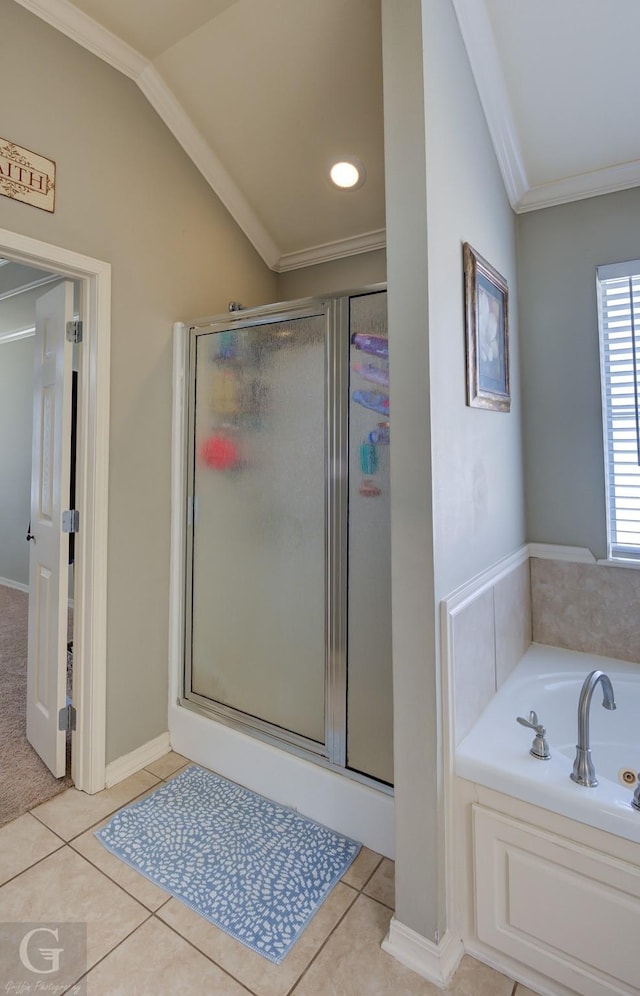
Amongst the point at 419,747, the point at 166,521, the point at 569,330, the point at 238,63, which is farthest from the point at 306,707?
the point at 238,63

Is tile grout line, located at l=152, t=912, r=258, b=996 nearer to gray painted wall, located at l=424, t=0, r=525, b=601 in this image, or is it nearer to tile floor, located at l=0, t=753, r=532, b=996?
tile floor, located at l=0, t=753, r=532, b=996

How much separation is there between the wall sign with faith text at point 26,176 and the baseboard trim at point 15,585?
155 inches

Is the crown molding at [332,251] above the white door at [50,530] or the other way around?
above

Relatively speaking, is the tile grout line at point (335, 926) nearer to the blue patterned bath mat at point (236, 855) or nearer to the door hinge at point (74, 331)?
the blue patterned bath mat at point (236, 855)

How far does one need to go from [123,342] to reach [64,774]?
1865mm

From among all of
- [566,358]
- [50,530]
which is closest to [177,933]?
[50,530]

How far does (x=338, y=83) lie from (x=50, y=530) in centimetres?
224

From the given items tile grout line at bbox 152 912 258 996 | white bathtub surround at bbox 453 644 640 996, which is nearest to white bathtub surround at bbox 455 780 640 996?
white bathtub surround at bbox 453 644 640 996

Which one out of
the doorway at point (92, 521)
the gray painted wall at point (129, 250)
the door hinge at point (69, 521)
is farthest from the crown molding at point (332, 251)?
the door hinge at point (69, 521)

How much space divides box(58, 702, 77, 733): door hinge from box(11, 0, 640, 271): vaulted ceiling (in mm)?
2565

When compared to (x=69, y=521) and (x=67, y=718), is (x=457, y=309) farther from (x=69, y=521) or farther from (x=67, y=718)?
(x=67, y=718)

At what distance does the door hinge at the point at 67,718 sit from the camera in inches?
82.1

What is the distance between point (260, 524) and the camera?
2111 millimetres

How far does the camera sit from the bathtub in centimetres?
122
